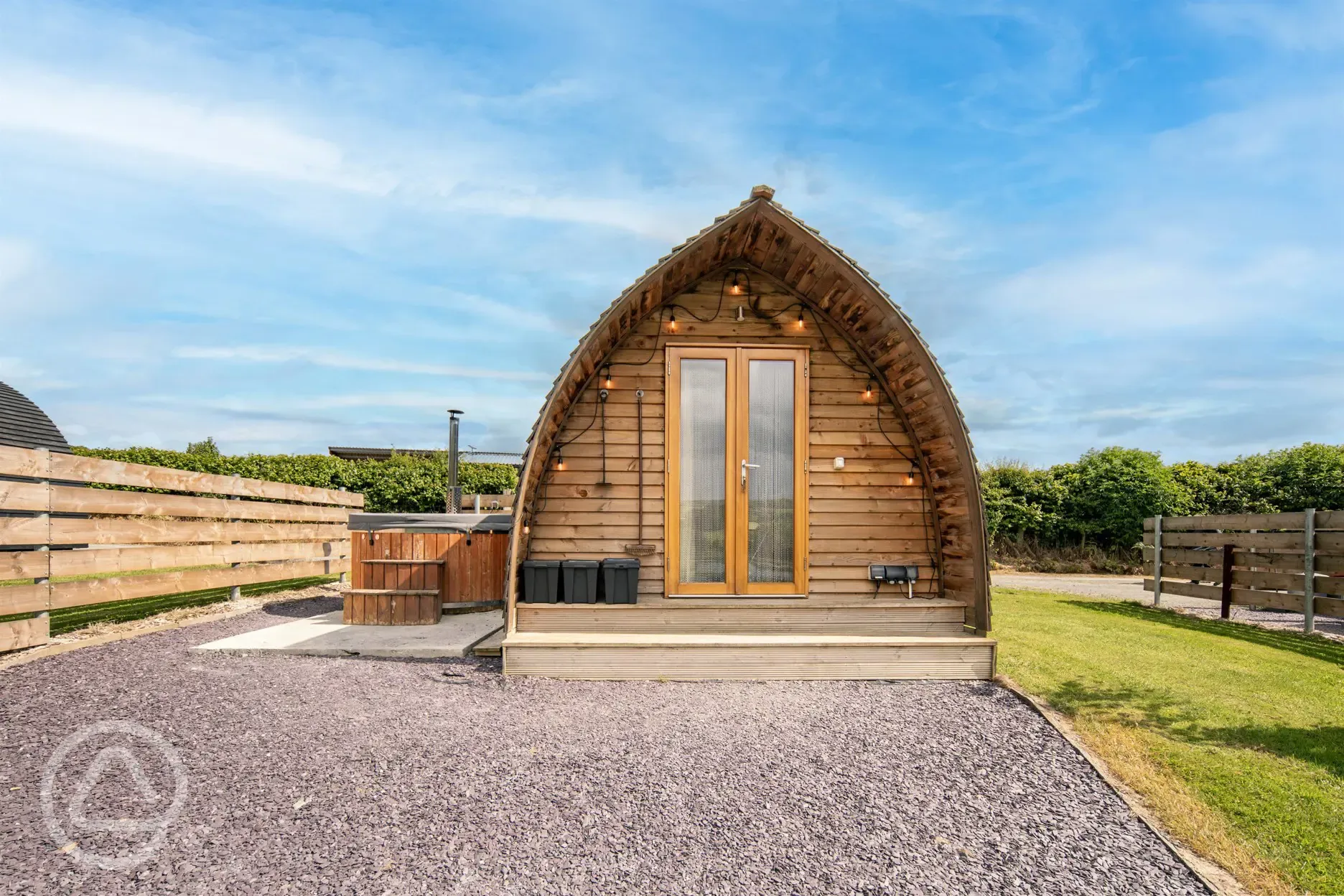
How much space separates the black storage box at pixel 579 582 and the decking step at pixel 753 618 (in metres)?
0.08

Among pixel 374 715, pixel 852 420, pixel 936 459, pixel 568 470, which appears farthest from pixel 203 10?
pixel 936 459

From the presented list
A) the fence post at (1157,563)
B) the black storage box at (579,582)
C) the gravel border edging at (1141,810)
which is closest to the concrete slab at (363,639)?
the black storage box at (579,582)

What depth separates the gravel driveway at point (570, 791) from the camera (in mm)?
2416

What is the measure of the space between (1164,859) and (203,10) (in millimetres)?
9472

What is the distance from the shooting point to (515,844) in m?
2.59

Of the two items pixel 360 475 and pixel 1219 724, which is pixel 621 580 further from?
pixel 360 475

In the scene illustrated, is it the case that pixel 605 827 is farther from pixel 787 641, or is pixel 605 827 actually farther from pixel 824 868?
pixel 787 641

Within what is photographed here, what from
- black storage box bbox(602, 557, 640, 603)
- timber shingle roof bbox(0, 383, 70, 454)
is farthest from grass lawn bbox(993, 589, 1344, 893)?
timber shingle roof bbox(0, 383, 70, 454)

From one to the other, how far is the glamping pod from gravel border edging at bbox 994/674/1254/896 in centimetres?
134

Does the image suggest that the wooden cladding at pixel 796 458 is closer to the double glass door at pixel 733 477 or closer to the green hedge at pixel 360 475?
the double glass door at pixel 733 477

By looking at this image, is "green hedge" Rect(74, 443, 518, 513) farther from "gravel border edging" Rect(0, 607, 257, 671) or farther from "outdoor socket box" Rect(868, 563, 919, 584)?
"outdoor socket box" Rect(868, 563, 919, 584)

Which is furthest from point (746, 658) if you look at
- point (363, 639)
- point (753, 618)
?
point (363, 639)

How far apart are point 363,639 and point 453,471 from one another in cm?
555

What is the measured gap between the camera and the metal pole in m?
10.7
